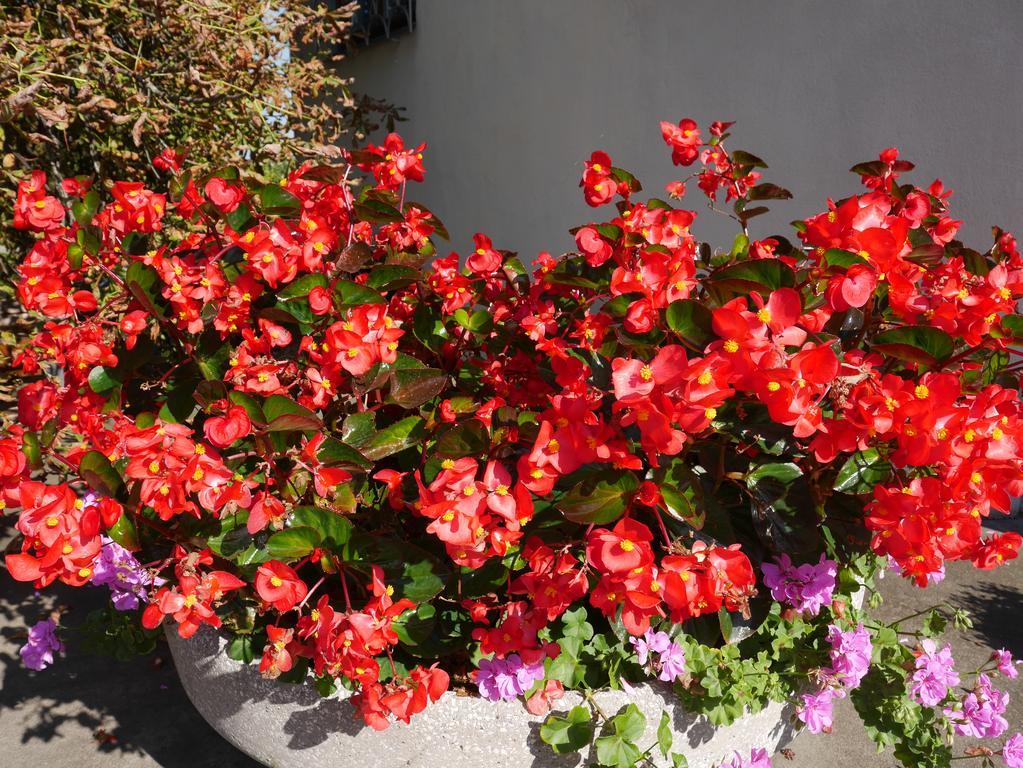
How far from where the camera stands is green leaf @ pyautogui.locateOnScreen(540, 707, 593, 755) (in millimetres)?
1090

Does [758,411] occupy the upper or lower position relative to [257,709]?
upper

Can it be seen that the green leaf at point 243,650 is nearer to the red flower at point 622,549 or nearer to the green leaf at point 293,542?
the green leaf at point 293,542

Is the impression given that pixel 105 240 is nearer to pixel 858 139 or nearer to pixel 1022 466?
pixel 1022 466

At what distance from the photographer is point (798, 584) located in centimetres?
123

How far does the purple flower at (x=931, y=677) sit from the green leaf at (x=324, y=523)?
95cm

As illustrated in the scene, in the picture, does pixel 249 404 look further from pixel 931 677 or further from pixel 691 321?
pixel 931 677

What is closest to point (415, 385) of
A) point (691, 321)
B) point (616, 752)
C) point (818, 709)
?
point (691, 321)

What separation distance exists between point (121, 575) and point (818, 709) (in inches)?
44.4

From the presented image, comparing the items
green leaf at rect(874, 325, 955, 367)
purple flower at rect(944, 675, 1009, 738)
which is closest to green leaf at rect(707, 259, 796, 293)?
green leaf at rect(874, 325, 955, 367)

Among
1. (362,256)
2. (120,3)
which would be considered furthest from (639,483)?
(120,3)

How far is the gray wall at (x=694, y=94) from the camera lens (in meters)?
2.47

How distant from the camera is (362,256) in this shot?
126 centimetres

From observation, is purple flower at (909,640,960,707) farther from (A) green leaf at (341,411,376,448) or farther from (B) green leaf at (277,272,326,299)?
(B) green leaf at (277,272,326,299)

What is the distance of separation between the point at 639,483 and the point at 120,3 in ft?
7.80
